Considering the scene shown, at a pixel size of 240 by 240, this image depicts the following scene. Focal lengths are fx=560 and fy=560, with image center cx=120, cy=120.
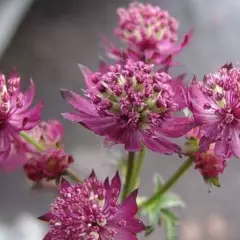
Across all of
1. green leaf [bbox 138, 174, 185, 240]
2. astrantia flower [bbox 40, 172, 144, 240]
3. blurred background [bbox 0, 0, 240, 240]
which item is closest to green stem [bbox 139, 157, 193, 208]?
green leaf [bbox 138, 174, 185, 240]

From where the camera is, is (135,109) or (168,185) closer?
(135,109)

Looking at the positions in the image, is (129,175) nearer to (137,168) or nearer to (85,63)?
(137,168)

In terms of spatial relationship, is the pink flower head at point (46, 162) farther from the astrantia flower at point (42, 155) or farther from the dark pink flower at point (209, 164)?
the dark pink flower at point (209, 164)

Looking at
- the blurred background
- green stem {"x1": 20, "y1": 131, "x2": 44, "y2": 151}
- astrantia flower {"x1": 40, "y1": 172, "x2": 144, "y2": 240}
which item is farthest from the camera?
the blurred background

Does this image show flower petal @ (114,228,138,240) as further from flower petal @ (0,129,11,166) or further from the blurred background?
the blurred background

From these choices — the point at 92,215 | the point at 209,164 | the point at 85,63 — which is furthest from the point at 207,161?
the point at 85,63

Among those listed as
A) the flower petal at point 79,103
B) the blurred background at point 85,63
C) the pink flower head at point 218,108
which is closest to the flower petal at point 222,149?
the pink flower head at point 218,108
